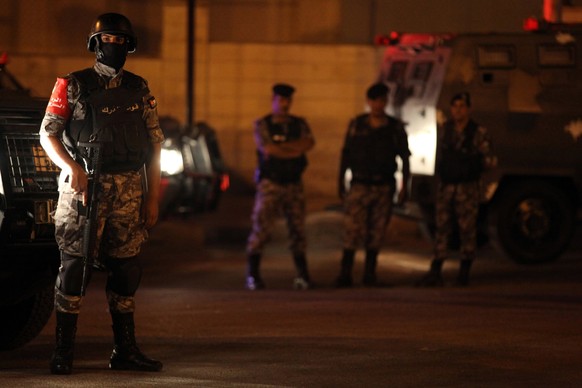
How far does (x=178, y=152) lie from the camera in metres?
15.5

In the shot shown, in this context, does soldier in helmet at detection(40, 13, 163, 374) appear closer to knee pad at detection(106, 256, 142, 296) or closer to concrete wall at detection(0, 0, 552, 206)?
knee pad at detection(106, 256, 142, 296)

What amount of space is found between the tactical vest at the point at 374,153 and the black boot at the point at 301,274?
85 cm

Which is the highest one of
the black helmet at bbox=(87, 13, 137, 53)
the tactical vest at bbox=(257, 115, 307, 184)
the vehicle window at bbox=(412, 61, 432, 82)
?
the black helmet at bbox=(87, 13, 137, 53)

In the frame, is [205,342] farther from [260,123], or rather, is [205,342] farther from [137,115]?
[260,123]

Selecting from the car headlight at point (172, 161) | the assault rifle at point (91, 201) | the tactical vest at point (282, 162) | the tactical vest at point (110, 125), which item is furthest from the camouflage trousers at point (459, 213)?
the assault rifle at point (91, 201)

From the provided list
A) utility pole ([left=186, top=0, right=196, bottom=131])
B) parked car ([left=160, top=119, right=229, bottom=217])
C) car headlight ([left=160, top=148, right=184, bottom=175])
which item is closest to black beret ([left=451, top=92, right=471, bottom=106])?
parked car ([left=160, top=119, right=229, bottom=217])

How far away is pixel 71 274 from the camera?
7.68 m

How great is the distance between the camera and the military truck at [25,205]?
7.95 meters

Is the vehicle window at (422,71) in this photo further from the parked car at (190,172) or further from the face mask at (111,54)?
the face mask at (111,54)

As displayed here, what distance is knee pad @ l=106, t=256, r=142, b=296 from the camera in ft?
25.7

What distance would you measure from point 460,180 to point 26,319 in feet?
17.3

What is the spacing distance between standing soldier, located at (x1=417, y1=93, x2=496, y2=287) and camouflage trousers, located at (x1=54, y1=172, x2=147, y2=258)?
18.3ft

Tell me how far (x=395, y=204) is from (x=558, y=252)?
1.67 m

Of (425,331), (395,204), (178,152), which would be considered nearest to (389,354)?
(425,331)
